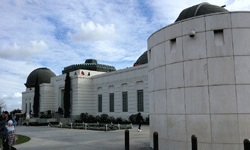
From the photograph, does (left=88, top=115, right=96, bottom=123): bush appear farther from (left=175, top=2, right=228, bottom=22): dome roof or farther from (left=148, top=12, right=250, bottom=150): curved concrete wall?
(left=148, top=12, right=250, bottom=150): curved concrete wall

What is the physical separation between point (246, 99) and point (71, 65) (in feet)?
139

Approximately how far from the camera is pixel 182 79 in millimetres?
8719

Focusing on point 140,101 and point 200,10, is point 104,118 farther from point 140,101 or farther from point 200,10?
point 200,10

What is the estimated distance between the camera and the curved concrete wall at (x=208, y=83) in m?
7.75

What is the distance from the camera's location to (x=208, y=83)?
8.12 m

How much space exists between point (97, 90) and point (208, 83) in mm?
30699

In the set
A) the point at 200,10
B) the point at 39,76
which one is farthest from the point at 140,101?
the point at 39,76

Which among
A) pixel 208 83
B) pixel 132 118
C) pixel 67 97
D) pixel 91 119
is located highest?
pixel 67 97

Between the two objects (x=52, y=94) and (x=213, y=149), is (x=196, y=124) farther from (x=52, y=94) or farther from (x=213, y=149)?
(x=52, y=94)

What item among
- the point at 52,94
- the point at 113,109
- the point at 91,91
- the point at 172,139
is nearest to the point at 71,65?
the point at 52,94

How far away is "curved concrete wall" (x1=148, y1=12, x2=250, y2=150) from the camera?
7754 millimetres

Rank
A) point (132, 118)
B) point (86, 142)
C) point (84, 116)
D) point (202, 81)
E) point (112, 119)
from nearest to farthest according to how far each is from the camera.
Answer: point (202, 81), point (86, 142), point (132, 118), point (112, 119), point (84, 116)

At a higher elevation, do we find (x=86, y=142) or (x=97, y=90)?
(x=97, y=90)

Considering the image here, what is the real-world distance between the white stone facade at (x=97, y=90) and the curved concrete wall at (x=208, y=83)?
1965 cm
